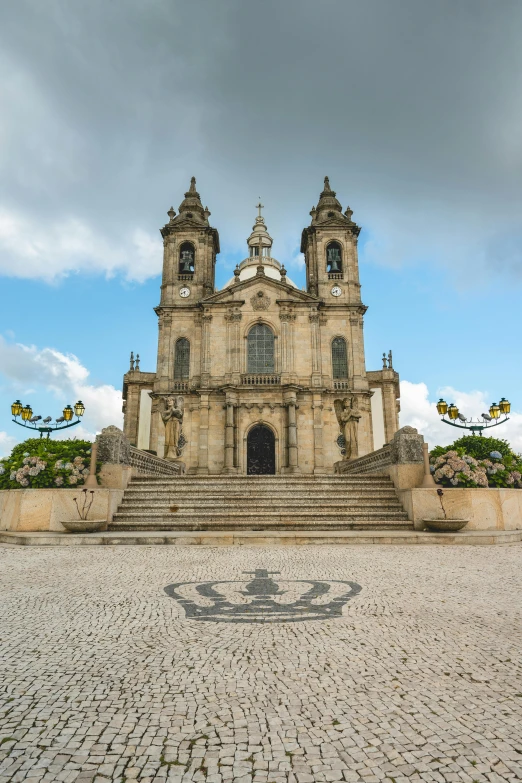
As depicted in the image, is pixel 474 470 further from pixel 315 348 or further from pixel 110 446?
pixel 315 348

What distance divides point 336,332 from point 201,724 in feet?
98.7

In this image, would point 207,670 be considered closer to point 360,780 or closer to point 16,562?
point 360,780

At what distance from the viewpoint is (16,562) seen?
7.20 m

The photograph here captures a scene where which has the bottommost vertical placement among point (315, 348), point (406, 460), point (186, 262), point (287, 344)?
point (406, 460)

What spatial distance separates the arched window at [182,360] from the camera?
30.6 metres

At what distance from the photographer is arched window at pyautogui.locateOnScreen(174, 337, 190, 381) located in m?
30.6

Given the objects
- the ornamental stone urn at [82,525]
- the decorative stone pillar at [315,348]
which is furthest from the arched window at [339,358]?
the ornamental stone urn at [82,525]

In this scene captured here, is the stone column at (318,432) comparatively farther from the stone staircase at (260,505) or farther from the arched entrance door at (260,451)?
the stone staircase at (260,505)

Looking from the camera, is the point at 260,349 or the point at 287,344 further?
the point at 260,349

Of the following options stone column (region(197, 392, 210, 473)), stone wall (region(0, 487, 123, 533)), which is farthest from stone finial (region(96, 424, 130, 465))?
stone column (region(197, 392, 210, 473))

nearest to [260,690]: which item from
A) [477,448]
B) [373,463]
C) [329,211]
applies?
[477,448]

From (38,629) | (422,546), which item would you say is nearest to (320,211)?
(422,546)

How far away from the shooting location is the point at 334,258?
33406mm

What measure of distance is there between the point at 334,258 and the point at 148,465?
23.0 metres
